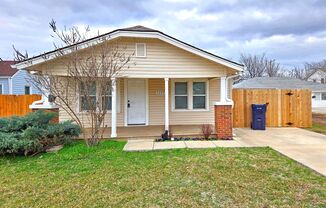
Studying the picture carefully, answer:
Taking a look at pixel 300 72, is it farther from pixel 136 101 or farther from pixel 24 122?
pixel 24 122

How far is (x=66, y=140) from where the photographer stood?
7.87 metres

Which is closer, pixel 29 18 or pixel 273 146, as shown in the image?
pixel 273 146

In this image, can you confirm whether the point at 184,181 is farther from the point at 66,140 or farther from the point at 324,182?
the point at 66,140

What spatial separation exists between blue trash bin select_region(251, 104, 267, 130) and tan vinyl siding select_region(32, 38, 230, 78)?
3057 mm

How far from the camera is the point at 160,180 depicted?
470 cm

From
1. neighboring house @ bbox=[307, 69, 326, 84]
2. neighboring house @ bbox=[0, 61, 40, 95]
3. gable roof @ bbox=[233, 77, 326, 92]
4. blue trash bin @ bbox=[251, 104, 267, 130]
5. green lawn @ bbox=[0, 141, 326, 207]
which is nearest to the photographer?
green lawn @ bbox=[0, 141, 326, 207]

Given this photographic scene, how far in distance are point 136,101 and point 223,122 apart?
410 cm

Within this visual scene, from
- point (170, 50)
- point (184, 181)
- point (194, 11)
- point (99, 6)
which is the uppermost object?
point (194, 11)

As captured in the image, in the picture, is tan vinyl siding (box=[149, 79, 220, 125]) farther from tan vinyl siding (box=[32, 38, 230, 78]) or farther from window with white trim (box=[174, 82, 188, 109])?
tan vinyl siding (box=[32, 38, 230, 78])

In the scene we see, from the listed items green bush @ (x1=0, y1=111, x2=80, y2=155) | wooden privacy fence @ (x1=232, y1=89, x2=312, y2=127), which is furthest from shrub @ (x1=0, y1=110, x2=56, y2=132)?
wooden privacy fence @ (x1=232, y1=89, x2=312, y2=127)

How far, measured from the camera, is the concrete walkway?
291 inches

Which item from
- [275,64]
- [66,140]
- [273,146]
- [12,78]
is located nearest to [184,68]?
[273,146]

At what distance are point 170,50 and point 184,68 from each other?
0.87 metres

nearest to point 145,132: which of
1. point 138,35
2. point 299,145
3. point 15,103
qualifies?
point 138,35
